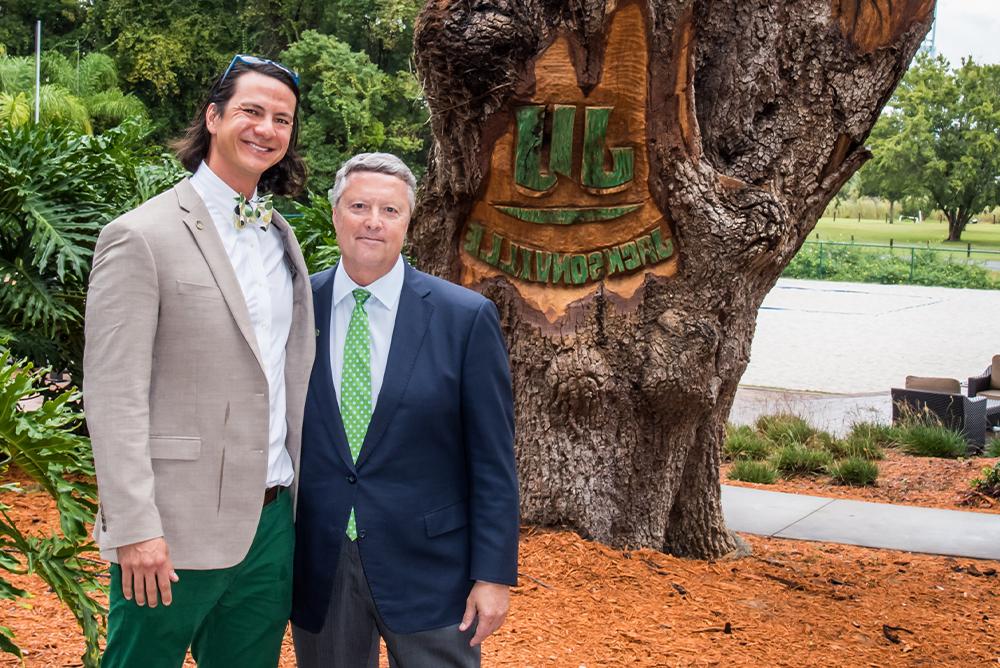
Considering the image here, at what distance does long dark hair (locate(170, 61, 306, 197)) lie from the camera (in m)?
2.49

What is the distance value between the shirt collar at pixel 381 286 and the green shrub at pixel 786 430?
27.6 ft

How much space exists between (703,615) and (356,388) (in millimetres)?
2334

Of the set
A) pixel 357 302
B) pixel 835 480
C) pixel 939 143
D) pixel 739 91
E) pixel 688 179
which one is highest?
pixel 939 143

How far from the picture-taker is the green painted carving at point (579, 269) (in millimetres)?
4832

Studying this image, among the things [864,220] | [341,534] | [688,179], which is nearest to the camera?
[341,534]

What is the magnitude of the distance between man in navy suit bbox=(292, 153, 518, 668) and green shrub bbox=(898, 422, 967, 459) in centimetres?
885

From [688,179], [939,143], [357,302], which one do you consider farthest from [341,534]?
[939,143]

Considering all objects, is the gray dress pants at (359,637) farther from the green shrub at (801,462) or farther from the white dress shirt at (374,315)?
the green shrub at (801,462)

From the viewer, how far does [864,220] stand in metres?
82.8

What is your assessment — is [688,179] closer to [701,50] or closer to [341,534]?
[701,50]

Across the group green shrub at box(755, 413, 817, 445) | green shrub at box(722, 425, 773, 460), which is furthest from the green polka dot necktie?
green shrub at box(755, 413, 817, 445)

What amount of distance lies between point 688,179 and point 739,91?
680mm

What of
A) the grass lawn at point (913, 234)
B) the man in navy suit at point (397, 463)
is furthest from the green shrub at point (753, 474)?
the grass lawn at point (913, 234)

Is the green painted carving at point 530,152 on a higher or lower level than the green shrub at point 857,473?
higher
